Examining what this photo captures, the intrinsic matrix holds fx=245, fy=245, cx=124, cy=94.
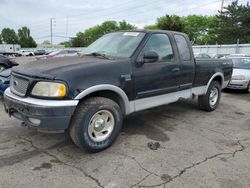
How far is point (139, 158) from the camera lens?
371 cm

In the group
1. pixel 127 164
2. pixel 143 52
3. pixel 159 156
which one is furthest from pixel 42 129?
pixel 143 52

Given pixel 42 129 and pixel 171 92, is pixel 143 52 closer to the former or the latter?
pixel 171 92

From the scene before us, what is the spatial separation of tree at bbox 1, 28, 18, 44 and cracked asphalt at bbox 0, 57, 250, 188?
105m

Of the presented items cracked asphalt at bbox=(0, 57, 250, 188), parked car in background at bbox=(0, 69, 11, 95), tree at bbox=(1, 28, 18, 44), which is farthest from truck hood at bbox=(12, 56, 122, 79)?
tree at bbox=(1, 28, 18, 44)

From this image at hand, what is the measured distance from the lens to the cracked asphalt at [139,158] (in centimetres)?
311

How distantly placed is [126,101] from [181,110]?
2.84 m

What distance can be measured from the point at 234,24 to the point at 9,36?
8788 centimetres

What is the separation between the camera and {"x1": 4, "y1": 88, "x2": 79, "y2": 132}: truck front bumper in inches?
130

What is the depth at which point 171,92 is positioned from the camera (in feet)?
16.5

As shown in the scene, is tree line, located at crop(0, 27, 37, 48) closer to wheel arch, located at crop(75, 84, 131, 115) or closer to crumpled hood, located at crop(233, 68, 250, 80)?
crumpled hood, located at crop(233, 68, 250, 80)

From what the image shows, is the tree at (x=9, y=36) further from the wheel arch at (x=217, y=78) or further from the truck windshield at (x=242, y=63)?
the wheel arch at (x=217, y=78)

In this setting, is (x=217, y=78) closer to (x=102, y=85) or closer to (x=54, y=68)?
(x=102, y=85)

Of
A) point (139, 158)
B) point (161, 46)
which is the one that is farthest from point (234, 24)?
point (139, 158)

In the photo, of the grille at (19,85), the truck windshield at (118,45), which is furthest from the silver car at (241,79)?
the grille at (19,85)
